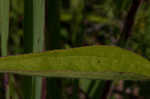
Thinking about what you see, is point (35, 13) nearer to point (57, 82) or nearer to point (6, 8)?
point (6, 8)

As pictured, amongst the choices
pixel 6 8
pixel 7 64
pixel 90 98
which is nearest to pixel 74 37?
pixel 90 98

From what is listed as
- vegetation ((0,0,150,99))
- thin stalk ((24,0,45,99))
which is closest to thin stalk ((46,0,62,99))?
vegetation ((0,0,150,99))

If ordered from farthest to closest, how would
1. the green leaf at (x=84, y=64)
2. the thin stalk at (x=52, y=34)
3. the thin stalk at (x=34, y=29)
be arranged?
the thin stalk at (x=52, y=34) < the thin stalk at (x=34, y=29) < the green leaf at (x=84, y=64)

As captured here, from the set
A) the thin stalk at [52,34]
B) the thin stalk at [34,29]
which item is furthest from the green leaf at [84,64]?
the thin stalk at [52,34]

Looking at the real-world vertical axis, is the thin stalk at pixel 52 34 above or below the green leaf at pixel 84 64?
below

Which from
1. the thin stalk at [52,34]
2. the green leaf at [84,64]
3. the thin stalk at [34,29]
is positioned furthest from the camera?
the thin stalk at [52,34]

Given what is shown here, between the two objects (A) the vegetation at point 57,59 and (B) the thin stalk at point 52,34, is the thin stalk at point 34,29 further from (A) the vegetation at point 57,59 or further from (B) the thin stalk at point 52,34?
(B) the thin stalk at point 52,34

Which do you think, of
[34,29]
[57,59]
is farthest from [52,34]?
[57,59]

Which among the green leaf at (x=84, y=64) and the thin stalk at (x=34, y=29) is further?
the thin stalk at (x=34, y=29)

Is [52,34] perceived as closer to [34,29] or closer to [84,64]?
[34,29]
